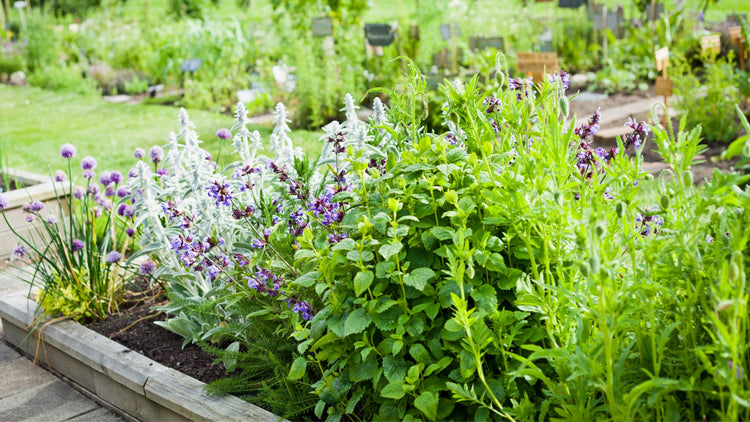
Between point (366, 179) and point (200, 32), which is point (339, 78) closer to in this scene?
point (200, 32)

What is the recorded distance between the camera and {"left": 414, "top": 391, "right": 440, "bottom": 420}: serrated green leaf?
196 cm

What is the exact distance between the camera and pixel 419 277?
6.52 feet

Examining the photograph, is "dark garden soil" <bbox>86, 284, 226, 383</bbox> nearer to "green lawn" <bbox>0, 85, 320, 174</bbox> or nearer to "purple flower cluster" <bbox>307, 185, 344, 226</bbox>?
"purple flower cluster" <bbox>307, 185, 344, 226</bbox>

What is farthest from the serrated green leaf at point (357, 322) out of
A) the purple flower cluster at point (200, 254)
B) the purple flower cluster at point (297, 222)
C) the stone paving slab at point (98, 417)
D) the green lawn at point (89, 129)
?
the green lawn at point (89, 129)

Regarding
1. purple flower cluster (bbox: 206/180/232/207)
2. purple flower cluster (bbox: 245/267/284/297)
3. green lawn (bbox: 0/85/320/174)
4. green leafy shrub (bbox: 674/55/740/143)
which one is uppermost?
purple flower cluster (bbox: 206/180/232/207)

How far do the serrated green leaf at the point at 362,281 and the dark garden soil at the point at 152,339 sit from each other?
3.07 feet

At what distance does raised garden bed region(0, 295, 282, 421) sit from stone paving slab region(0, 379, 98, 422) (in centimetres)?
6

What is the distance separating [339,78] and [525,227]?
544 cm

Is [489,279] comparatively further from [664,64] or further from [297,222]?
[664,64]

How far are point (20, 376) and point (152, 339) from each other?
693 mm

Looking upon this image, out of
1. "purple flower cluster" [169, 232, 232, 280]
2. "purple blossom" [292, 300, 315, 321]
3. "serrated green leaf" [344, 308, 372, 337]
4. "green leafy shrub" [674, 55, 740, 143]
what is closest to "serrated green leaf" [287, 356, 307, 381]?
"purple blossom" [292, 300, 315, 321]

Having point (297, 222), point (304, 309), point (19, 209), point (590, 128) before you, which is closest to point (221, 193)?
point (297, 222)

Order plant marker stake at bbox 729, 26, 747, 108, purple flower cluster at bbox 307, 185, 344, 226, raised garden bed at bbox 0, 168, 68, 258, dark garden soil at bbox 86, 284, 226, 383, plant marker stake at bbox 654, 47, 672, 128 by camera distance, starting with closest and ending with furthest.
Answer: purple flower cluster at bbox 307, 185, 344, 226 < dark garden soil at bbox 86, 284, 226, 383 < plant marker stake at bbox 654, 47, 672, 128 < raised garden bed at bbox 0, 168, 68, 258 < plant marker stake at bbox 729, 26, 747, 108

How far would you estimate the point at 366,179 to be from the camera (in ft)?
7.57
